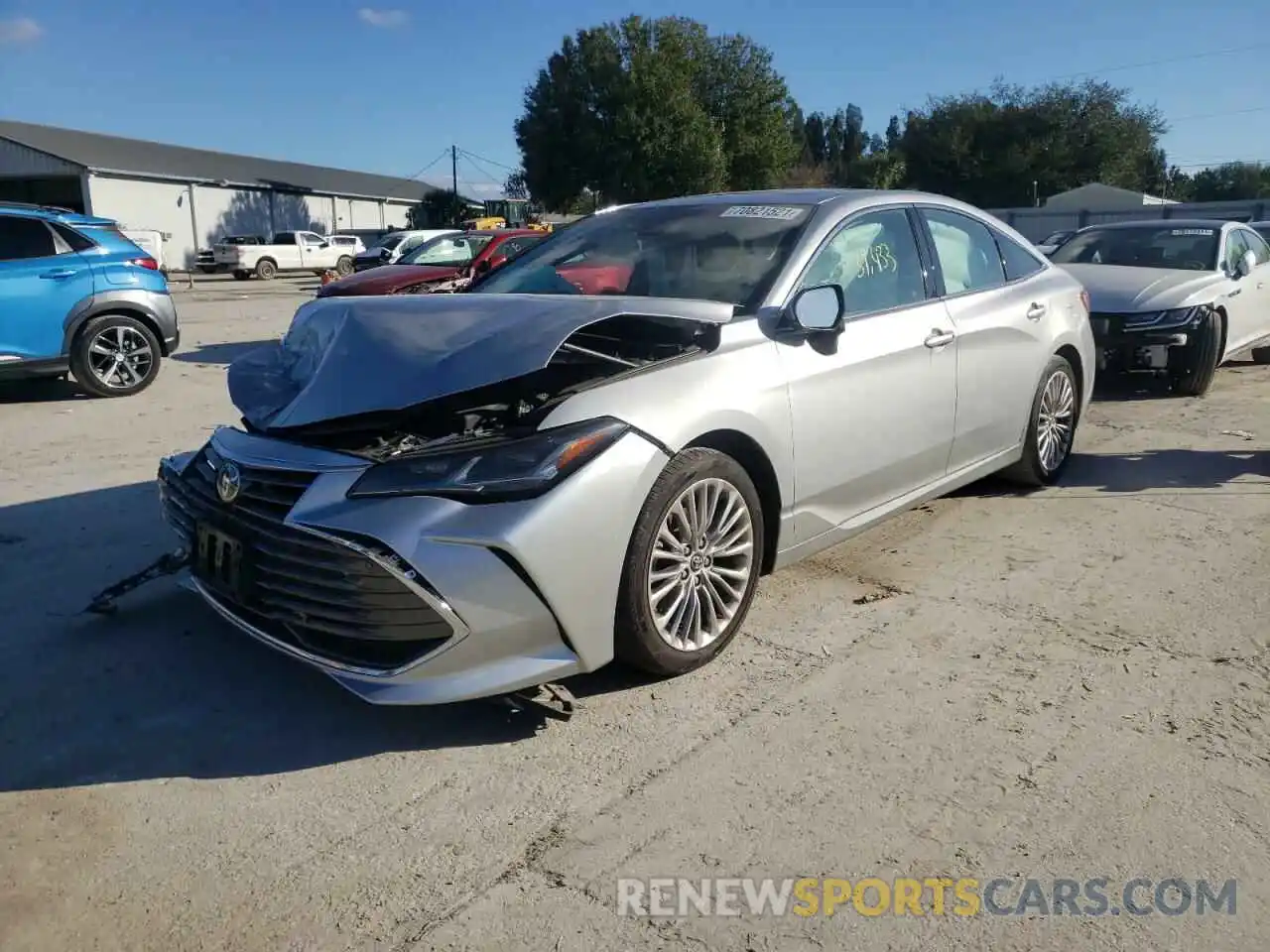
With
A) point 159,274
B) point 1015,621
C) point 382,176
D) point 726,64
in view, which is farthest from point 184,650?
point 382,176

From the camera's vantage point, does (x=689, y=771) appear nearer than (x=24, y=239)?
Yes

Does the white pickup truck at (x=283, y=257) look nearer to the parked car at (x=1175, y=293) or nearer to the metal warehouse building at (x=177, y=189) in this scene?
the metal warehouse building at (x=177, y=189)

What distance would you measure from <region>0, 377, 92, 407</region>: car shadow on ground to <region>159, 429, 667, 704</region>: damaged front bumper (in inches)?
289

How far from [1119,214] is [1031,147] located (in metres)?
31.9

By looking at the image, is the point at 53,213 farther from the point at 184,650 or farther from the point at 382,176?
the point at 382,176

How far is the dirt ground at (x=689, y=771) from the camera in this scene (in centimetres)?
248

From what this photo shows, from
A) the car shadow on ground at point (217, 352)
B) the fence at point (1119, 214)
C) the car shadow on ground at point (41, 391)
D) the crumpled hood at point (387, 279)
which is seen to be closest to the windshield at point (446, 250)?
the crumpled hood at point (387, 279)

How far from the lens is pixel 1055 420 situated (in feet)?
19.4

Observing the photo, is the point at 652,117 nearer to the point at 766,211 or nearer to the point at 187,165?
the point at 187,165

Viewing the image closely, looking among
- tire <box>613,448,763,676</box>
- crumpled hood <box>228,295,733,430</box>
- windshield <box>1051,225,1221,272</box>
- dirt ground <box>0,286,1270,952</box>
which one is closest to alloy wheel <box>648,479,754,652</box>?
tire <box>613,448,763,676</box>

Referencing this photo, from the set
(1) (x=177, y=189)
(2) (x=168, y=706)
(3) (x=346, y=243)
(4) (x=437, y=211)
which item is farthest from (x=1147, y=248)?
(4) (x=437, y=211)

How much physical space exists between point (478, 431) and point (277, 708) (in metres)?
1.13

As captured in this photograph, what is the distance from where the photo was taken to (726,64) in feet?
165

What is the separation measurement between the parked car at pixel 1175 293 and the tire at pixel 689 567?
6190 mm
